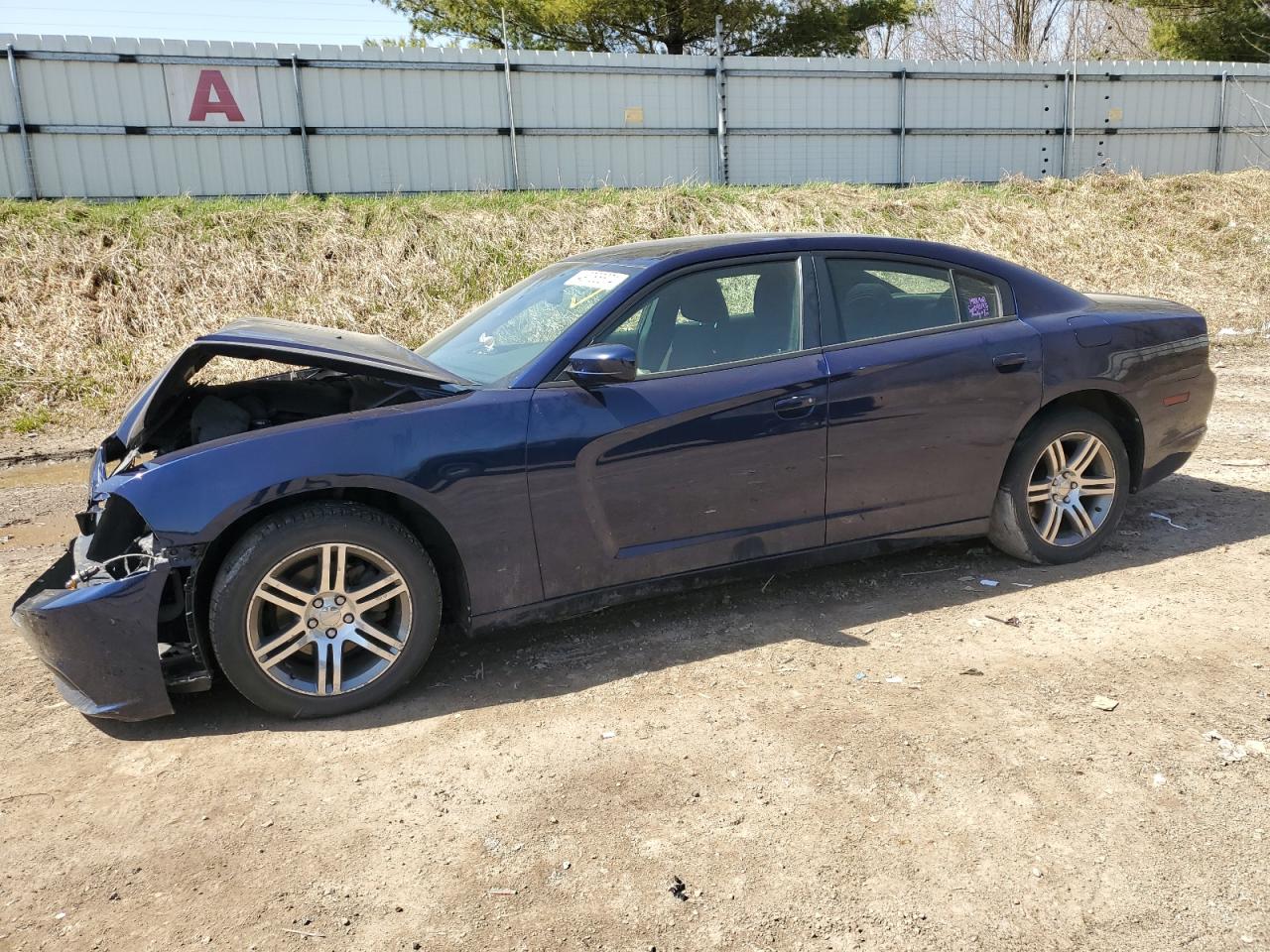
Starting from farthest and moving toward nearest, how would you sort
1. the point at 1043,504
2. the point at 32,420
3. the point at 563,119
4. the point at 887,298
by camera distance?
1. the point at 563,119
2. the point at 32,420
3. the point at 1043,504
4. the point at 887,298

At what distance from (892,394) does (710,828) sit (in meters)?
2.13

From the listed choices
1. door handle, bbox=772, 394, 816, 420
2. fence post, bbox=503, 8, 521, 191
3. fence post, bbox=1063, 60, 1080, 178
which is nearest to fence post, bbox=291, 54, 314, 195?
fence post, bbox=503, 8, 521, 191

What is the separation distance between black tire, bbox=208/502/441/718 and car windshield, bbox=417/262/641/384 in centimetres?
75

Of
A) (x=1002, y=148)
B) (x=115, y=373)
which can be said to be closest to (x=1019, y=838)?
(x=115, y=373)

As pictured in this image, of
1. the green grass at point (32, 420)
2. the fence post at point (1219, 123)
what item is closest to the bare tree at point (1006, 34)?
the fence post at point (1219, 123)

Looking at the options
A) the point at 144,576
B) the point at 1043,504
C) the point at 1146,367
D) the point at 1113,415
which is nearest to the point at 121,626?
the point at 144,576

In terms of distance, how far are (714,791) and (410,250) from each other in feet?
34.5

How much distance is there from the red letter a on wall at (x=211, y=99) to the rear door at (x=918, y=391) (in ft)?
38.7

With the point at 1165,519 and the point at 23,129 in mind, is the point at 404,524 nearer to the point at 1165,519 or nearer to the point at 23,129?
the point at 1165,519

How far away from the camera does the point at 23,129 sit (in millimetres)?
12695

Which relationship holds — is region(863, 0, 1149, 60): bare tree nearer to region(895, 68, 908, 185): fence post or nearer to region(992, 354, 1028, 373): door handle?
region(895, 68, 908, 185): fence post

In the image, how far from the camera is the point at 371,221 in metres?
12.9

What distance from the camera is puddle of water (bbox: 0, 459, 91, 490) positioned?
24.2ft

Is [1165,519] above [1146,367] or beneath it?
beneath
